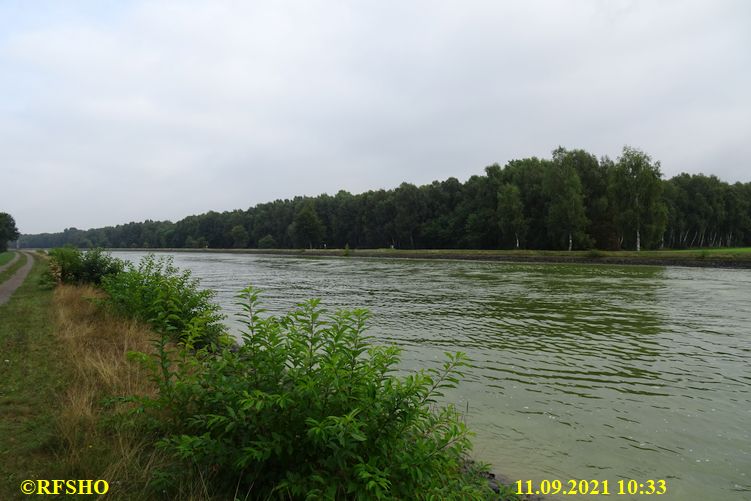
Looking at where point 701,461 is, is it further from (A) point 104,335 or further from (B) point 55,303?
(B) point 55,303

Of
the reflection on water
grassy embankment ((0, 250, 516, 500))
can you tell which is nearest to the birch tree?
the reflection on water

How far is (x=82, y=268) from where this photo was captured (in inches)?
898

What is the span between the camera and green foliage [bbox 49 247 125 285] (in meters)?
22.3

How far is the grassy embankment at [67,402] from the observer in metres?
4.34

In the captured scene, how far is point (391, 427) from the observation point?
13.4 ft

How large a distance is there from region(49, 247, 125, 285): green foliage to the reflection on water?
654 cm

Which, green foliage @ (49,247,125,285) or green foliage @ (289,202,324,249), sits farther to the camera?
green foliage @ (289,202,324,249)

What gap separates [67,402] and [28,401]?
2.45 ft

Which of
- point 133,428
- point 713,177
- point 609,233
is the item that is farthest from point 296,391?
point 713,177

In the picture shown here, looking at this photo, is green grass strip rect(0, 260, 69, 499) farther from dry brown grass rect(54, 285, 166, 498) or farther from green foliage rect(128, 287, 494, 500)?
green foliage rect(128, 287, 494, 500)

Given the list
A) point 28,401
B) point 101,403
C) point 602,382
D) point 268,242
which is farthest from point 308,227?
point 101,403

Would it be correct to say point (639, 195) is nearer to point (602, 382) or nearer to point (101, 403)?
point (602, 382)

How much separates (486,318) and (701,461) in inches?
486

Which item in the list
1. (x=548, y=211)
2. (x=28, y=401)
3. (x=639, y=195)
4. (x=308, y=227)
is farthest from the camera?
(x=308, y=227)
